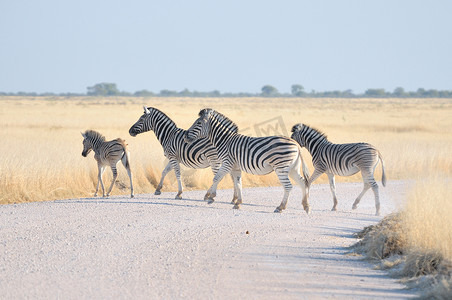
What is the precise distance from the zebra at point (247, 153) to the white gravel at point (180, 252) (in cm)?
59

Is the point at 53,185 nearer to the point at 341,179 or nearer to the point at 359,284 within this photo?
the point at 341,179

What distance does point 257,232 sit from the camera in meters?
9.97

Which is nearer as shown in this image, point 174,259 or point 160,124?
point 174,259

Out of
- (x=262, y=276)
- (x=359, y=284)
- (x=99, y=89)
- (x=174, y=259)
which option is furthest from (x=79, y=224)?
(x=99, y=89)

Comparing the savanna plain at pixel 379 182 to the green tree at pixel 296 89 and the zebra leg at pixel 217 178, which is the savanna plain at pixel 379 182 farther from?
the green tree at pixel 296 89


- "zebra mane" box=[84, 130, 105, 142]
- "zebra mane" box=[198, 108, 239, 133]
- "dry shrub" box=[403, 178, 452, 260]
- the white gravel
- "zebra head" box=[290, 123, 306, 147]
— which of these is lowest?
the white gravel

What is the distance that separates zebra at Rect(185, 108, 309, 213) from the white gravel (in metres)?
0.59

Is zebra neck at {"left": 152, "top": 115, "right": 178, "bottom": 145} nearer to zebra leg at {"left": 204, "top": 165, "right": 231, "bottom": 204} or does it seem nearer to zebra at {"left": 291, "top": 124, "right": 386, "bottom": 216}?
zebra leg at {"left": 204, "top": 165, "right": 231, "bottom": 204}

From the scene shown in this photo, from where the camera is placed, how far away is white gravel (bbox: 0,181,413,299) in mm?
6566

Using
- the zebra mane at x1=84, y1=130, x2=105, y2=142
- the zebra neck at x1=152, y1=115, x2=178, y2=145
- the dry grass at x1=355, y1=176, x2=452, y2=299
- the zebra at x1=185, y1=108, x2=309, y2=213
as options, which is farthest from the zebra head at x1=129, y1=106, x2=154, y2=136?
the dry grass at x1=355, y1=176, x2=452, y2=299

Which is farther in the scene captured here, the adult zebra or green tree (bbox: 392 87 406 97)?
green tree (bbox: 392 87 406 97)

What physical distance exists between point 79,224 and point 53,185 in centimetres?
462

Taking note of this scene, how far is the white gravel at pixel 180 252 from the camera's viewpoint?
657 cm

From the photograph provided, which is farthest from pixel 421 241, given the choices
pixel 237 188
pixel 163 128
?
pixel 163 128
